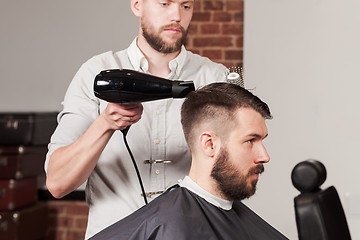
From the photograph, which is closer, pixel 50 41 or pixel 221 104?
pixel 221 104

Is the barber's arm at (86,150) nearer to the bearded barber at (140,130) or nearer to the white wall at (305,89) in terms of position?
the bearded barber at (140,130)

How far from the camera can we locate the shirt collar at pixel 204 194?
1.73 m

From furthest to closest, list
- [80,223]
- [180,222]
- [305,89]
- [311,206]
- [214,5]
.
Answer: [80,223], [214,5], [305,89], [180,222], [311,206]

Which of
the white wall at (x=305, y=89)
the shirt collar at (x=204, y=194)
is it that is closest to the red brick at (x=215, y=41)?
the white wall at (x=305, y=89)

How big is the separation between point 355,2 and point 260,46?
24.2 inches

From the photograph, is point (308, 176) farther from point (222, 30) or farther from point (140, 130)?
point (222, 30)

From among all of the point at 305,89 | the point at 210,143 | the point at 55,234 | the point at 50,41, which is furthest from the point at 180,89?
the point at 55,234

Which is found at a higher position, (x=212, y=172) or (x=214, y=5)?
(x=214, y=5)

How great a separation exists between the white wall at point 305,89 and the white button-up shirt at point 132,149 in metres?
1.68

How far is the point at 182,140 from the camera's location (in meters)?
1.86

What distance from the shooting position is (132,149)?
1846 millimetres

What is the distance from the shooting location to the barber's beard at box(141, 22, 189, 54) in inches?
68.7

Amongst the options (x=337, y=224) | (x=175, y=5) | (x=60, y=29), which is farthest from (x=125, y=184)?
(x=60, y=29)

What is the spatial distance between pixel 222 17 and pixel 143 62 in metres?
2.22
